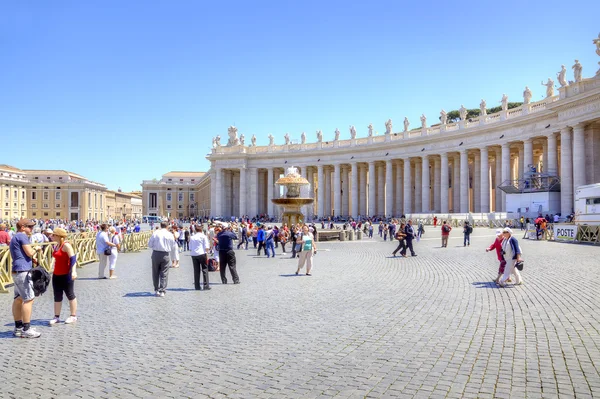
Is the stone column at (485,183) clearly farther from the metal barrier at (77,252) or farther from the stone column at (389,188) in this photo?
the metal barrier at (77,252)

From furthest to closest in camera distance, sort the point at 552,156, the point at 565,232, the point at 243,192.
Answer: the point at 243,192 < the point at 552,156 < the point at 565,232

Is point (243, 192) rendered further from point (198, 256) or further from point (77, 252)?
point (198, 256)

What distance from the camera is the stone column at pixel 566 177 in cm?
3853

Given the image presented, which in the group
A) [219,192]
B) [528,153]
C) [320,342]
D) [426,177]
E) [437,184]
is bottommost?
[320,342]

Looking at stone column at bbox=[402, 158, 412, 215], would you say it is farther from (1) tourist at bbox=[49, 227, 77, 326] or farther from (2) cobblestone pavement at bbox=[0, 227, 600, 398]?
(1) tourist at bbox=[49, 227, 77, 326]

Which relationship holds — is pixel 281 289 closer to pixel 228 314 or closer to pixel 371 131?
pixel 228 314

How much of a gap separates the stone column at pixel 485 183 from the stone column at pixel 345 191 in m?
25.5

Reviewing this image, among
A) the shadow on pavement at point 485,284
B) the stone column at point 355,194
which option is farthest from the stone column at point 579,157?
the stone column at point 355,194

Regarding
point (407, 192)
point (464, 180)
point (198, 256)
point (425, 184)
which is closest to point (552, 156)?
point (464, 180)

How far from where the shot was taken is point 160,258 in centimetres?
1169

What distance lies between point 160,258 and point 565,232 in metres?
24.0

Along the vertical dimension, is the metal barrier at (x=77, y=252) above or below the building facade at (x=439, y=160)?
below

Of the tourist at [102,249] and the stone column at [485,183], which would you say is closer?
the tourist at [102,249]

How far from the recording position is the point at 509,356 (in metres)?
6.37
